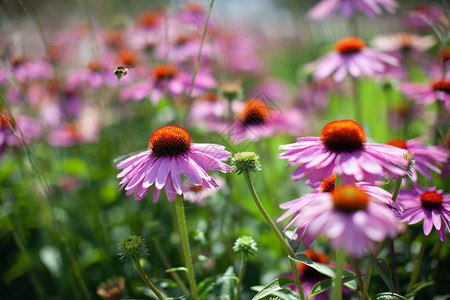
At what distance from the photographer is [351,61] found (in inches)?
52.1

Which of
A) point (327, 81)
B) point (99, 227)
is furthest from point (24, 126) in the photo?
point (327, 81)

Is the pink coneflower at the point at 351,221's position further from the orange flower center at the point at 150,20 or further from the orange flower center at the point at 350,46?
the orange flower center at the point at 150,20

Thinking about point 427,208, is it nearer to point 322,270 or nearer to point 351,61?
point 322,270

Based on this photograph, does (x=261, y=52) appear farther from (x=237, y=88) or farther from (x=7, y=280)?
(x=7, y=280)

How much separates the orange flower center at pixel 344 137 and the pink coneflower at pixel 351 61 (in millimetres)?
654

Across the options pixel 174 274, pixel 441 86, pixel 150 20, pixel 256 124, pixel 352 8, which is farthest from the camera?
pixel 150 20

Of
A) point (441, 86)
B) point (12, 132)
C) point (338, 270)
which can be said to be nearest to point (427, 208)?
point (338, 270)

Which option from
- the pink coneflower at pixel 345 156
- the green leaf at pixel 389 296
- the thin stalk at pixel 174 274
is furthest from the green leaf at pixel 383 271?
the thin stalk at pixel 174 274

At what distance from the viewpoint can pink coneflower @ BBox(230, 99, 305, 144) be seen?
120 centimetres

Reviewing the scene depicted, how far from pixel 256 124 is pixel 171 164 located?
25.3 inches

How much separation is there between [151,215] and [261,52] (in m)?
2.53

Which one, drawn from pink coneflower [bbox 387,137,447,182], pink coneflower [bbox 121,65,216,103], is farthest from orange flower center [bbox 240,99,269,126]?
pink coneflower [bbox 387,137,447,182]

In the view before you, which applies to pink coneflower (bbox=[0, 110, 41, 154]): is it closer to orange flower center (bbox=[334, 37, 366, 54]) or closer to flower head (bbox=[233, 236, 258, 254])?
flower head (bbox=[233, 236, 258, 254])

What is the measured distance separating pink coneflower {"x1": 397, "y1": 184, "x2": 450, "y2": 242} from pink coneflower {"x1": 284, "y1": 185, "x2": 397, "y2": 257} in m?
0.28
